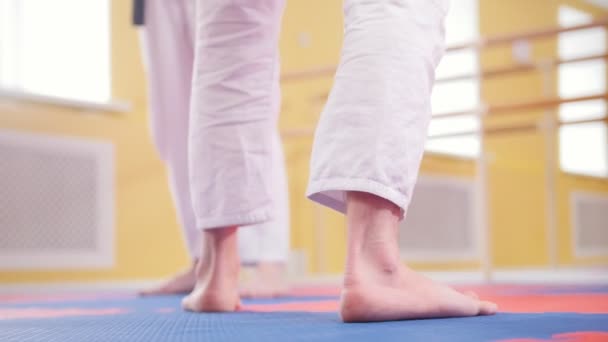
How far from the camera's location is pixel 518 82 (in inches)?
290

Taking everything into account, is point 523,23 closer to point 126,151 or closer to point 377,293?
point 126,151

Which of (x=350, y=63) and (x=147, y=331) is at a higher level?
(x=350, y=63)

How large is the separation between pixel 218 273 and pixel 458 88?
5624 mm

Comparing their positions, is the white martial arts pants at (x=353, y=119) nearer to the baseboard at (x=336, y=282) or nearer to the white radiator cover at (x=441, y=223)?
the baseboard at (x=336, y=282)

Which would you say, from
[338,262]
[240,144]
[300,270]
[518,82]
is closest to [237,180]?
[240,144]

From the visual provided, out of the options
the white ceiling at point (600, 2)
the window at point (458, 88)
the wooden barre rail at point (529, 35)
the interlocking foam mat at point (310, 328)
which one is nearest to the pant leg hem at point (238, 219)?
the interlocking foam mat at point (310, 328)

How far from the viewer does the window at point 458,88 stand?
21.5 ft

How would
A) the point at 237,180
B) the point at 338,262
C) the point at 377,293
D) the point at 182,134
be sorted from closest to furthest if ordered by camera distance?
1. the point at 377,293
2. the point at 237,180
3. the point at 182,134
4. the point at 338,262

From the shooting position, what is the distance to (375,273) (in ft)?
3.10

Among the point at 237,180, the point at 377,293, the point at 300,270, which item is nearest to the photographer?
the point at 377,293

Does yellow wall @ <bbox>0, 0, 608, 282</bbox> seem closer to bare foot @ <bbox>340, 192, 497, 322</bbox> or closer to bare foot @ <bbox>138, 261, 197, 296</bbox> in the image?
bare foot @ <bbox>138, 261, 197, 296</bbox>

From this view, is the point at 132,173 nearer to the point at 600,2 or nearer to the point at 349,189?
the point at 349,189

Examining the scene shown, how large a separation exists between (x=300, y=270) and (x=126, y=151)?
1268 millimetres

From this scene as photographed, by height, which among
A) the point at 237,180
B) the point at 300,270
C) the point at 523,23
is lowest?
the point at 300,270
